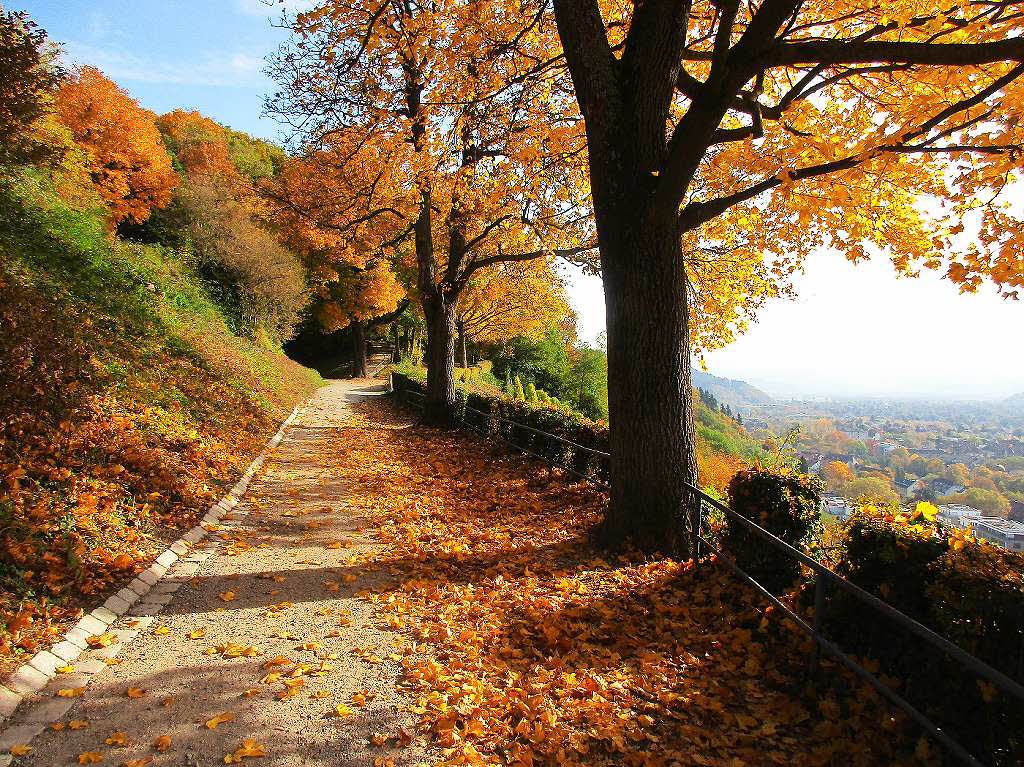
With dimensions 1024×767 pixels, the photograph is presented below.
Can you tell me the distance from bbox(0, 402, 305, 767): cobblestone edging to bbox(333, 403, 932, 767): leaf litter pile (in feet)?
6.00

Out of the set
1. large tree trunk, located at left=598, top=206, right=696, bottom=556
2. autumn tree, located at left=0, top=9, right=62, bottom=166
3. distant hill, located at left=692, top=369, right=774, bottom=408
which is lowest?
distant hill, located at left=692, top=369, right=774, bottom=408

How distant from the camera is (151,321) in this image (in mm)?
12133

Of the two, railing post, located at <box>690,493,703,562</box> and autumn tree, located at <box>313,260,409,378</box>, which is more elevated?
autumn tree, located at <box>313,260,409,378</box>

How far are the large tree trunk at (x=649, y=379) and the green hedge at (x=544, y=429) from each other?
2.62 meters

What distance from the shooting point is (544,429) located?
10.6m

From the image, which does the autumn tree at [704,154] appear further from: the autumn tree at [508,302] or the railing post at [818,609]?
the autumn tree at [508,302]

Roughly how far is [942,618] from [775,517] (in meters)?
A: 1.81

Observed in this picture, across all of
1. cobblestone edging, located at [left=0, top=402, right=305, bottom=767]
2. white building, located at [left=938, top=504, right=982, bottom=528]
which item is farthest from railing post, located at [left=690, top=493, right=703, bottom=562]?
cobblestone edging, located at [left=0, top=402, right=305, bottom=767]

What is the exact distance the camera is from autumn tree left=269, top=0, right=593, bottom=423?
7980 mm

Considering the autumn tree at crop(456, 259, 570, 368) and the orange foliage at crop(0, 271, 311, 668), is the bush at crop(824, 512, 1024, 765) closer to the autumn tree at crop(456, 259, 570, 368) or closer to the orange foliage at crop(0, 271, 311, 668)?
the orange foliage at crop(0, 271, 311, 668)

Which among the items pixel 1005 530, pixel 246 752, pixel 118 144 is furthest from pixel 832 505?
pixel 118 144

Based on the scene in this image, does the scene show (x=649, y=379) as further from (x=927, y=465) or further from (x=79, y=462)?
(x=927, y=465)

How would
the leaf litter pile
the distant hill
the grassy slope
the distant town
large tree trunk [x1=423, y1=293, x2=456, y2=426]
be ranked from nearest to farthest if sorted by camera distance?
1. the leaf litter pile
2. the grassy slope
3. the distant town
4. large tree trunk [x1=423, y1=293, x2=456, y2=426]
5. the distant hill

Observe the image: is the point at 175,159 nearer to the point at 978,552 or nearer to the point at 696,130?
the point at 696,130
